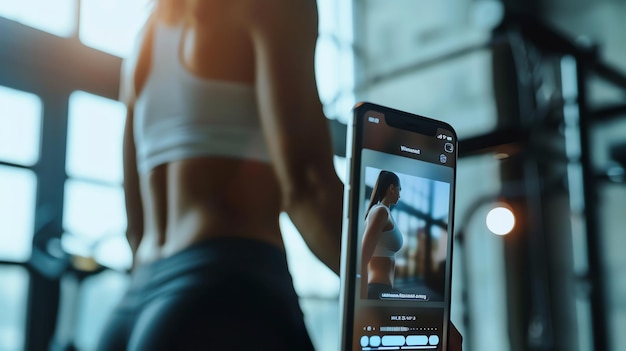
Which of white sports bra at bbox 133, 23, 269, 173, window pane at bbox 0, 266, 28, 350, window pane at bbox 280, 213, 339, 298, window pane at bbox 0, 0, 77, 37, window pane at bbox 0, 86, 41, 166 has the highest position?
window pane at bbox 0, 0, 77, 37

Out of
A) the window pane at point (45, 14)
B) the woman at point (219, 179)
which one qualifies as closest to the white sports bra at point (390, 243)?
the woman at point (219, 179)

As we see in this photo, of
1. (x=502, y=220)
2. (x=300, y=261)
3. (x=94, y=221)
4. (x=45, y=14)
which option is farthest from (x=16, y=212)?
(x=502, y=220)

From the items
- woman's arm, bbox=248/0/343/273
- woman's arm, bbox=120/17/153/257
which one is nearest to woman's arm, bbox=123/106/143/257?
woman's arm, bbox=120/17/153/257

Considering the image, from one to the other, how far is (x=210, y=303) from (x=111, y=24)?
0.26 metres

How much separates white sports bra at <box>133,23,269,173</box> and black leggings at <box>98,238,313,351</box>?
0.09 metres

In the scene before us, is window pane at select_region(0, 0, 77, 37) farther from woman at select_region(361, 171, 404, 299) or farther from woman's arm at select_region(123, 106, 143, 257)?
woman at select_region(361, 171, 404, 299)

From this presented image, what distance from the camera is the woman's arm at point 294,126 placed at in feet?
2.09

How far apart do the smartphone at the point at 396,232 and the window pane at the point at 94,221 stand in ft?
0.73

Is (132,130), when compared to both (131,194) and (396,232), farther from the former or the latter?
(396,232)

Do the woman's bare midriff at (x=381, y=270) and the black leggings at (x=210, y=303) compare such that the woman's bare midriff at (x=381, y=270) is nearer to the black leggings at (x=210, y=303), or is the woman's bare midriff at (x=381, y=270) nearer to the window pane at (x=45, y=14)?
the black leggings at (x=210, y=303)

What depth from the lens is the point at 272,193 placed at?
639 millimetres

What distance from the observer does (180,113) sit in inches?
22.9

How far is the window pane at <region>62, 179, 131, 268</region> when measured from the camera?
0.52 m

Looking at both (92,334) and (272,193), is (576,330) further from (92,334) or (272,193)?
(92,334)
